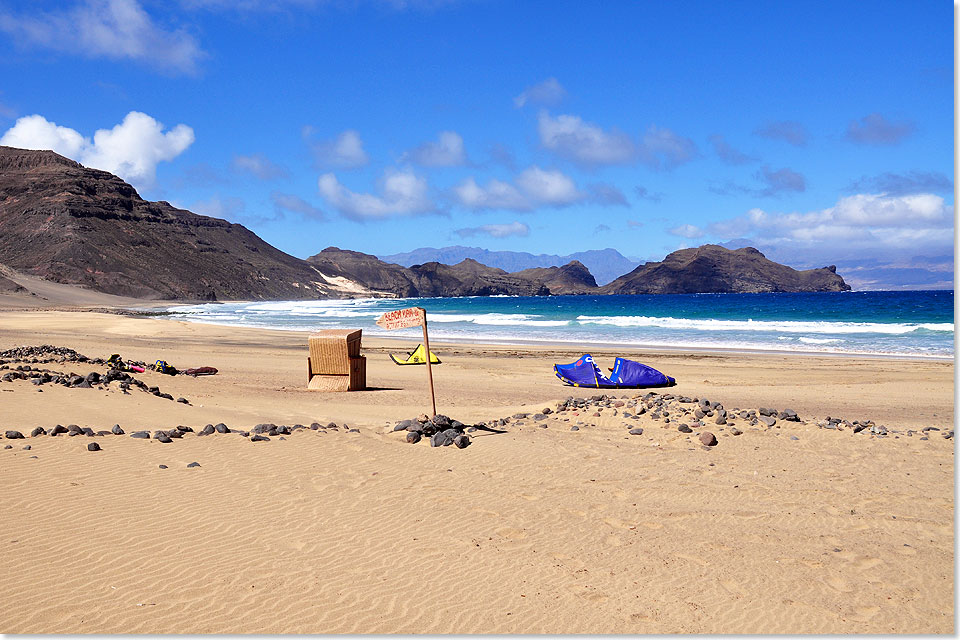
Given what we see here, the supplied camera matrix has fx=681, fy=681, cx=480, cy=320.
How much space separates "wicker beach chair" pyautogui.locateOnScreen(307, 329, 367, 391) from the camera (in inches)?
575

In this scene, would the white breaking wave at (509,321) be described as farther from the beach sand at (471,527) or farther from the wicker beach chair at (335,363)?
the beach sand at (471,527)

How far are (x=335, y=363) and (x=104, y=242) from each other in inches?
4315

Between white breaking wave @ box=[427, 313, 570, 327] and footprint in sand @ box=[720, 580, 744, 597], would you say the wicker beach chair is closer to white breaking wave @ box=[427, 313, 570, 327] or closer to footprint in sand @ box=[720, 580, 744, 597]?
footprint in sand @ box=[720, 580, 744, 597]

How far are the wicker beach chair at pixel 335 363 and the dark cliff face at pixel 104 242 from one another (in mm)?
93242

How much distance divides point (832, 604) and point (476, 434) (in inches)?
221

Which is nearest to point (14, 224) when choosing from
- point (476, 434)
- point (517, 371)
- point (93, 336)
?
point (93, 336)

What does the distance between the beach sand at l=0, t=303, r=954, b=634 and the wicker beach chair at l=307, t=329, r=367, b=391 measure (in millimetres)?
3512

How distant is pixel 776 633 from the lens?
399 centimetres

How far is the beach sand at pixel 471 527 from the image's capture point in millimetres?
4086

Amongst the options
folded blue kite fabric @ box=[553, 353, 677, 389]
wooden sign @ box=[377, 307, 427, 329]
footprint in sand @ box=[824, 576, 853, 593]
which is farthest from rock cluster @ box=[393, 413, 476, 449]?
folded blue kite fabric @ box=[553, 353, 677, 389]

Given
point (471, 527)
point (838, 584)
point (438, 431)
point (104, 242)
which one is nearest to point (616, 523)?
point (471, 527)

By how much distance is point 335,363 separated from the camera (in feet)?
48.3

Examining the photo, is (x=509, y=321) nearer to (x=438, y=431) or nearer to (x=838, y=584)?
(x=438, y=431)

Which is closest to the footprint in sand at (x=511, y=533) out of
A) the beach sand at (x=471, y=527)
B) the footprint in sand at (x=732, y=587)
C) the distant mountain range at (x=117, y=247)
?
the beach sand at (x=471, y=527)
